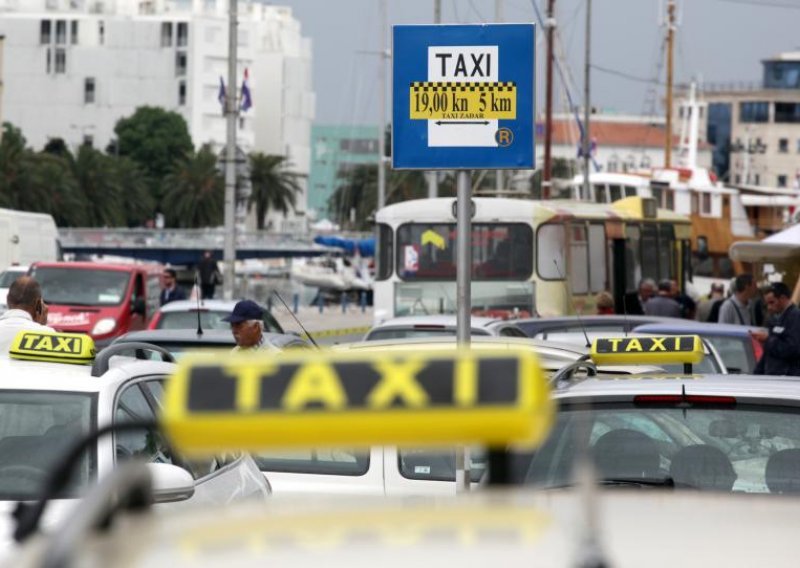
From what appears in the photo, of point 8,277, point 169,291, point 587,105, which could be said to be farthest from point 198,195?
point 8,277

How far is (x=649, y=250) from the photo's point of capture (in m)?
35.0

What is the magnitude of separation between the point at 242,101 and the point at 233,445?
47.8m

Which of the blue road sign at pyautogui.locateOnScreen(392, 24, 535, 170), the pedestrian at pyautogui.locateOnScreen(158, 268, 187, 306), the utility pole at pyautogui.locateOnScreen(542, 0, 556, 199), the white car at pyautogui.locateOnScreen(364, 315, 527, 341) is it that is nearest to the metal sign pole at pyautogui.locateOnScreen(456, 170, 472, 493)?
the blue road sign at pyautogui.locateOnScreen(392, 24, 535, 170)

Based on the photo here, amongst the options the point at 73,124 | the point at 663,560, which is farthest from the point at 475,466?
the point at 73,124

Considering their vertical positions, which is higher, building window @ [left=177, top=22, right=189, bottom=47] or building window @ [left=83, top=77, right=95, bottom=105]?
building window @ [left=177, top=22, right=189, bottom=47]

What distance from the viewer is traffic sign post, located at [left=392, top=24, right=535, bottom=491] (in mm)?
8203

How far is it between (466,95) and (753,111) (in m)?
171

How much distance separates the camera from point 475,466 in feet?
28.1

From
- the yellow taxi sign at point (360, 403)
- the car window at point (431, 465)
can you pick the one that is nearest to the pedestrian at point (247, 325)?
the car window at point (431, 465)

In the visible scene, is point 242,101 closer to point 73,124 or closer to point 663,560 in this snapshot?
point 663,560

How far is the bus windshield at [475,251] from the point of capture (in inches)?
1134

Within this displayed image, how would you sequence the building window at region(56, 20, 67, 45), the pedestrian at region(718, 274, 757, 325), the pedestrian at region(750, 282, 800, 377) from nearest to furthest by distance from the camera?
the pedestrian at region(750, 282, 800, 377), the pedestrian at region(718, 274, 757, 325), the building window at region(56, 20, 67, 45)

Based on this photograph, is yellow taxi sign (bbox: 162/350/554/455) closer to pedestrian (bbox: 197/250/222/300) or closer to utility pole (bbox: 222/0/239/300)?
pedestrian (bbox: 197/250/222/300)

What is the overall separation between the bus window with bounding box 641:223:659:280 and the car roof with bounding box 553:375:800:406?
27609mm
